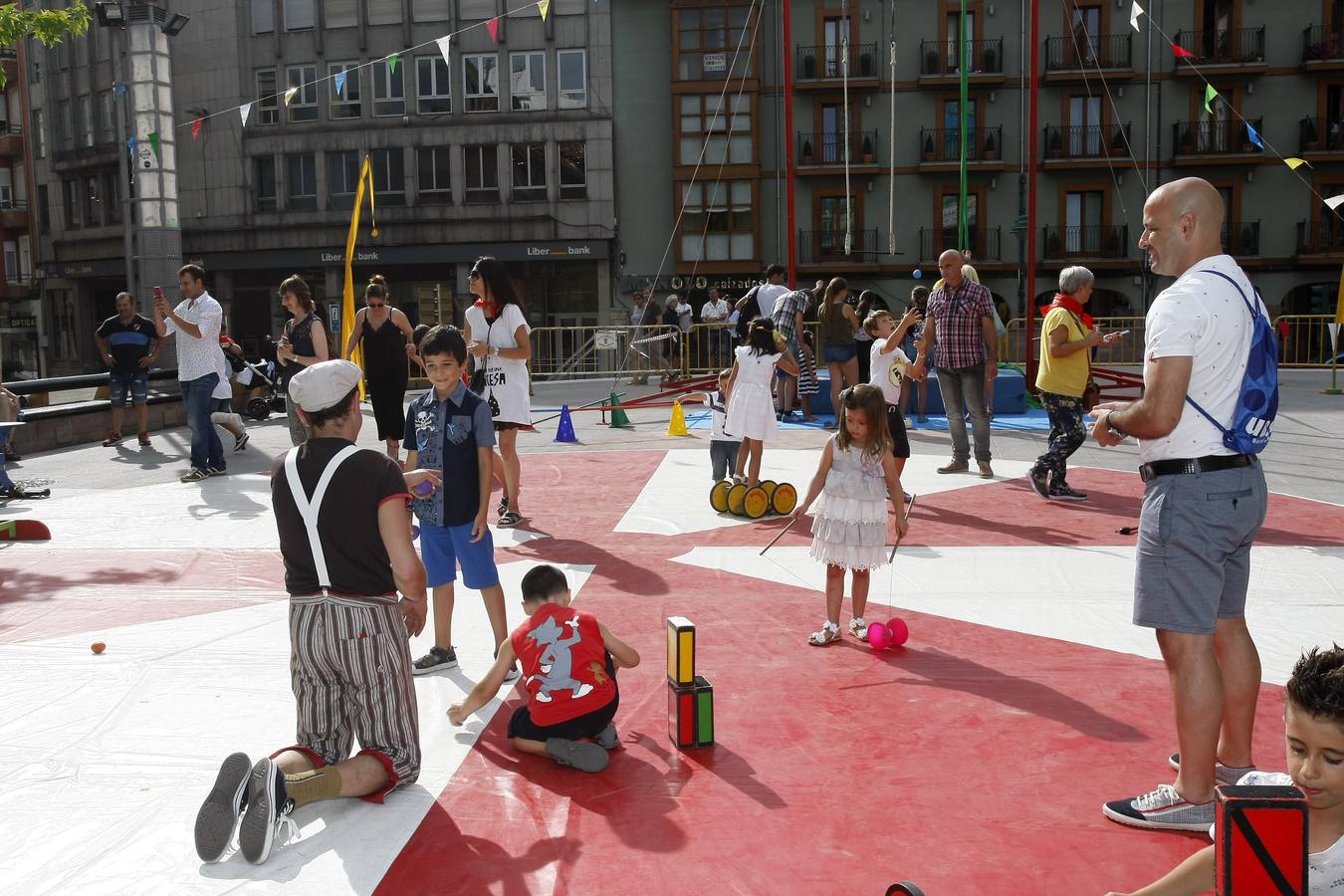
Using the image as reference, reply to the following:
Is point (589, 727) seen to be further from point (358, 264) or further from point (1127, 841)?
point (358, 264)

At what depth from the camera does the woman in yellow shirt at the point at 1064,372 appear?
8.87m

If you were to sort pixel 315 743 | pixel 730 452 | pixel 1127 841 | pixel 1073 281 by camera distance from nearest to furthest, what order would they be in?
1. pixel 1127 841
2. pixel 315 743
3. pixel 1073 281
4. pixel 730 452

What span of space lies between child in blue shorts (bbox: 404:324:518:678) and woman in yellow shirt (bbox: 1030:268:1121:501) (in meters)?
5.36

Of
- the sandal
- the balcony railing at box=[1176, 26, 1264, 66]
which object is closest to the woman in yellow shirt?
the sandal

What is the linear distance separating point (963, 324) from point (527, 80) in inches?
1174

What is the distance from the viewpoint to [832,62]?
3597cm

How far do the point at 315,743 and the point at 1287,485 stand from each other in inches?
349

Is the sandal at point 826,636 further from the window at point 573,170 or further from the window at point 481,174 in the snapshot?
the window at point 481,174

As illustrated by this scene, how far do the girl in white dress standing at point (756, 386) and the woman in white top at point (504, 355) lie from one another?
1.73 m

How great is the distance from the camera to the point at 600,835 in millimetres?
3680

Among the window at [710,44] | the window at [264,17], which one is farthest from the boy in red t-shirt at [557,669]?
the window at [264,17]

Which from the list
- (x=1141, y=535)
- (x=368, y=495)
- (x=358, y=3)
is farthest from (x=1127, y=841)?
(x=358, y=3)

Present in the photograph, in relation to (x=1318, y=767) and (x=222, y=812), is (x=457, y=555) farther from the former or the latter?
(x=1318, y=767)

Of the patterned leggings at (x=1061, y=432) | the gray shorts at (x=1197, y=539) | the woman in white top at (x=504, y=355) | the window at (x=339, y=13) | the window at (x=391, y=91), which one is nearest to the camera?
the gray shorts at (x=1197, y=539)
